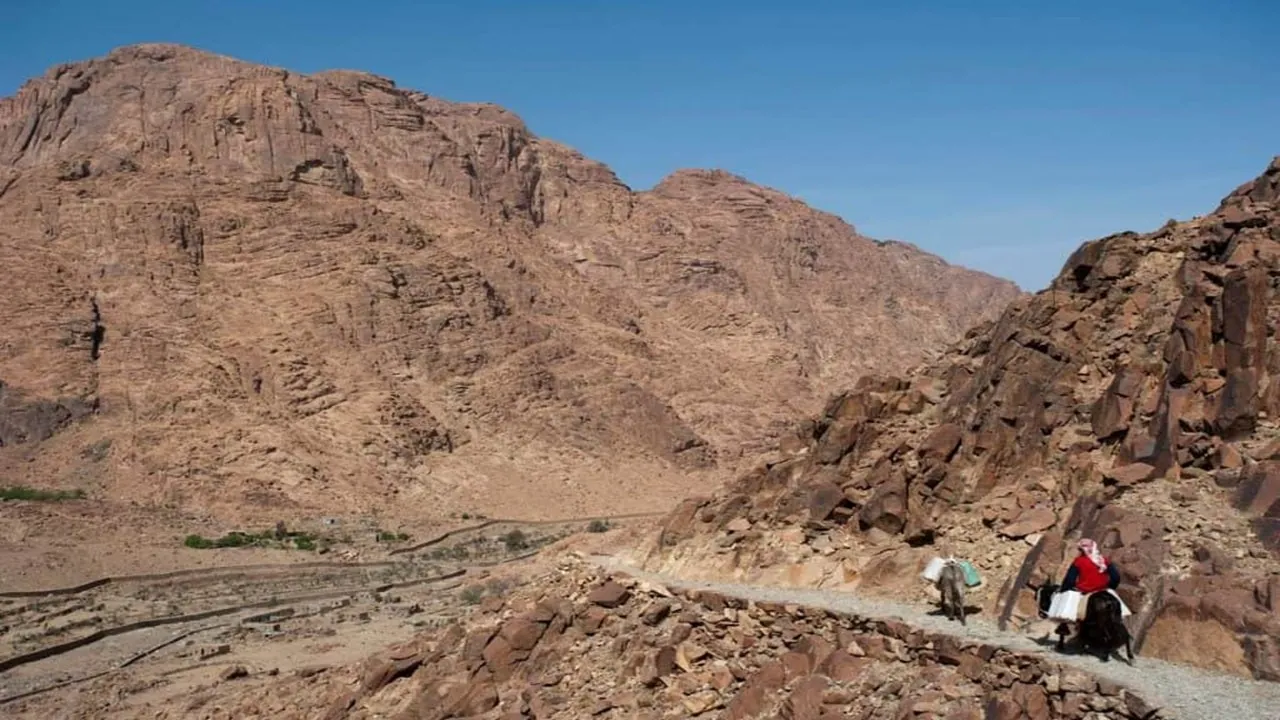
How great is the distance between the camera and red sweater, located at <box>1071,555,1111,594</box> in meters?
10.7

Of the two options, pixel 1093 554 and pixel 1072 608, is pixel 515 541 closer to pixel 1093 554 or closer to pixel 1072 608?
pixel 1093 554

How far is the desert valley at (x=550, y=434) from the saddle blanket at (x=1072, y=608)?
0.49 metres

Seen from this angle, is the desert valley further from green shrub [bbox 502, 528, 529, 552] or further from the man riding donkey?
green shrub [bbox 502, 528, 529, 552]

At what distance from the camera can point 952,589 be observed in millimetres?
12359

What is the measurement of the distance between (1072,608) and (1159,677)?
0.90 meters

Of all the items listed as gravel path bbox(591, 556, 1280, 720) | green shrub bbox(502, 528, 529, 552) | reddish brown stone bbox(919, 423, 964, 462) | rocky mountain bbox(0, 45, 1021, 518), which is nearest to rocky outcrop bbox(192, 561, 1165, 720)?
gravel path bbox(591, 556, 1280, 720)

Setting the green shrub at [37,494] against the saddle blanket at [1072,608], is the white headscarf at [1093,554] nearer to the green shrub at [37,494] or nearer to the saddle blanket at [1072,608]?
the saddle blanket at [1072,608]

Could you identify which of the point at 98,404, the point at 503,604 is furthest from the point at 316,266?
the point at 503,604

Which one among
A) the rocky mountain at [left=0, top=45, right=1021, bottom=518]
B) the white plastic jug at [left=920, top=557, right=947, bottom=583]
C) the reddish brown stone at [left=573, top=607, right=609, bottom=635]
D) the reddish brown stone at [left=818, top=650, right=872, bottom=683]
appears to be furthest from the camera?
the rocky mountain at [left=0, top=45, right=1021, bottom=518]

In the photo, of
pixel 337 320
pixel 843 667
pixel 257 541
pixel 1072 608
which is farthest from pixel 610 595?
pixel 337 320

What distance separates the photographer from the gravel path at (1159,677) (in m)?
8.99

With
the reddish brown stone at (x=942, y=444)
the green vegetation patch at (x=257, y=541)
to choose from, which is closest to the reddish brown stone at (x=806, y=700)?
the reddish brown stone at (x=942, y=444)

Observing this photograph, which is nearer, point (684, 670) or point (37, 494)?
point (684, 670)

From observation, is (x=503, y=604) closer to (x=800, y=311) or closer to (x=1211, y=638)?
(x=1211, y=638)
